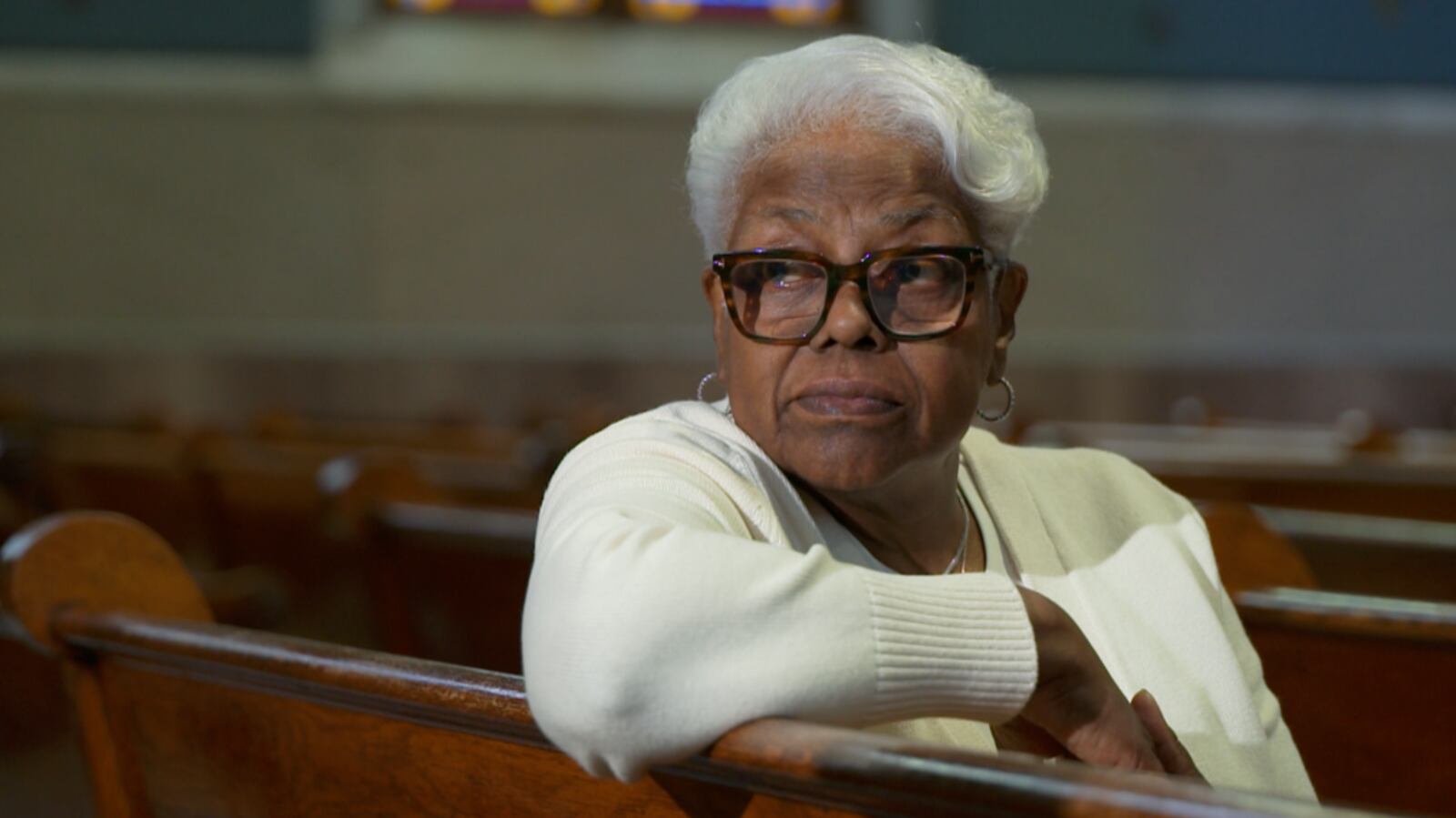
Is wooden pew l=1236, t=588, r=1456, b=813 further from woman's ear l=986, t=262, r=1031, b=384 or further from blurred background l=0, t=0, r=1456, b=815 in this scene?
blurred background l=0, t=0, r=1456, b=815

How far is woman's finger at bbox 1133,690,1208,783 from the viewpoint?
1.38 metres

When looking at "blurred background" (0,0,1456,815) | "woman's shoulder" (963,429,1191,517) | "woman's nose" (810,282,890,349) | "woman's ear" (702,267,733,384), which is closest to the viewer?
"woman's nose" (810,282,890,349)

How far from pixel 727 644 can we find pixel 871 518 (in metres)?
0.50

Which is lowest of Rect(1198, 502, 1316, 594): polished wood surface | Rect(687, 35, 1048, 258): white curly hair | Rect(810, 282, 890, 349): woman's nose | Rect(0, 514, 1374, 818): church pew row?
Rect(1198, 502, 1316, 594): polished wood surface

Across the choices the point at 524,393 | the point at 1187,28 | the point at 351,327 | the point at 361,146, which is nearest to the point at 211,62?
the point at 361,146

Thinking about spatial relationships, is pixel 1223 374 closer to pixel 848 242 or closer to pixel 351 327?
pixel 351 327

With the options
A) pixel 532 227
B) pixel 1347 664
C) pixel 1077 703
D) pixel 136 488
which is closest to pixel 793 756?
pixel 1077 703

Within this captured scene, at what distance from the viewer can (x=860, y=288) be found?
150 cm

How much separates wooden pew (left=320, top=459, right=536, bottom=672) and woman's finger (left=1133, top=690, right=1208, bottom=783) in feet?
5.34

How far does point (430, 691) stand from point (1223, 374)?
9221 millimetres

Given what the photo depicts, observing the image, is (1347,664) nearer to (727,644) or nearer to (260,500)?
(727,644)

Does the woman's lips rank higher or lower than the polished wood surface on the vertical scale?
higher

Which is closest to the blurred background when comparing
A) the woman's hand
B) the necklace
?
the necklace

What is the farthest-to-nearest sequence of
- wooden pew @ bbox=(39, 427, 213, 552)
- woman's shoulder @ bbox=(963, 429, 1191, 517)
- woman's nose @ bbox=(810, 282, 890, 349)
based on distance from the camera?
wooden pew @ bbox=(39, 427, 213, 552) → woman's shoulder @ bbox=(963, 429, 1191, 517) → woman's nose @ bbox=(810, 282, 890, 349)
